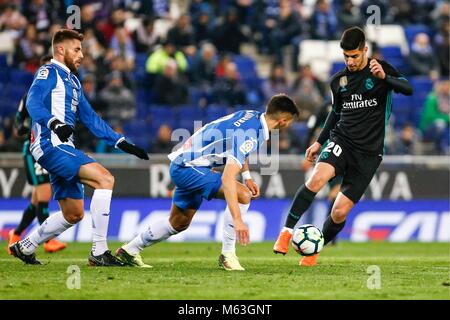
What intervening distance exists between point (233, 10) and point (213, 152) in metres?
11.5

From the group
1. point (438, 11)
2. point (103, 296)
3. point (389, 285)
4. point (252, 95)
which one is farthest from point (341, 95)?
Result: point (438, 11)

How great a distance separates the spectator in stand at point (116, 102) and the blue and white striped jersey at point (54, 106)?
25.2 ft

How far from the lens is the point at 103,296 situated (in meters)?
7.76

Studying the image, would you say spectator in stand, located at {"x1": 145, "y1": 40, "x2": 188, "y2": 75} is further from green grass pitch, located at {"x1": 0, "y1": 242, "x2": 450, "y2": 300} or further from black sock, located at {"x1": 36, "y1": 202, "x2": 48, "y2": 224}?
green grass pitch, located at {"x1": 0, "y1": 242, "x2": 450, "y2": 300}

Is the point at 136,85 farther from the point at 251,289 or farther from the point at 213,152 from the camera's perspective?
the point at 251,289

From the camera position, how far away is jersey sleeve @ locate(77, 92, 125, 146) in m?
10.2

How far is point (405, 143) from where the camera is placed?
1845 cm

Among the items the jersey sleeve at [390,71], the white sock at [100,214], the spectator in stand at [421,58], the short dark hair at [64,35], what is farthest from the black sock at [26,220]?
the spectator in stand at [421,58]

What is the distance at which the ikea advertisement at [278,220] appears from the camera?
53.7 ft

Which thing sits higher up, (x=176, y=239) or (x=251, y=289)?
(x=251, y=289)

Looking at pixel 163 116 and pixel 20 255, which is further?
pixel 163 116

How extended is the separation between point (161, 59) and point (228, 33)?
1910 mm

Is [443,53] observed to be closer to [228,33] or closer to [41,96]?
[228,33]

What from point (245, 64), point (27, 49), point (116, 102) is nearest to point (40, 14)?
point (27, 49)
